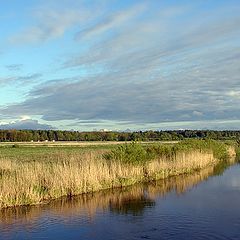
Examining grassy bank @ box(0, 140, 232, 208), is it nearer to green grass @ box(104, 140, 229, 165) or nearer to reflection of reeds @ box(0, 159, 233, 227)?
green grass @ box(104, 140, 229, 165)

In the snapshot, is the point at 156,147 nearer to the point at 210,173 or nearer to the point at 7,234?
the point at 210,173

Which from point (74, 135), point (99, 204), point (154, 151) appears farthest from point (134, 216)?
point (74, 135)

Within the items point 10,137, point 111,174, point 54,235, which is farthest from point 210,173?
point 10,137

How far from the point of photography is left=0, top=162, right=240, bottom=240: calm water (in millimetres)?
10055

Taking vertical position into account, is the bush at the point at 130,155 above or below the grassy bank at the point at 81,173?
above

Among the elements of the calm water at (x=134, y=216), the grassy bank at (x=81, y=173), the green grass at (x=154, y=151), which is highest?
the green grass at (x=154, y=151)

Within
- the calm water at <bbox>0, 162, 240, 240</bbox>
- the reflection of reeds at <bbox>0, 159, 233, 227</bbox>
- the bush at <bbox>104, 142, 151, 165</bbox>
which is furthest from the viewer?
the bush at <bbox>104, 142, 151, 165</bbox>

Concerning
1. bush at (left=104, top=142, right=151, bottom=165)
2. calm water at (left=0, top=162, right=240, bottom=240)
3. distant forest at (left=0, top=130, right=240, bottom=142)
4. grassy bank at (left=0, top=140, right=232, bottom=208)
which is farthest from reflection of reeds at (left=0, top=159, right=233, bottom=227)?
distant forest at (left=0, top=130, right=240, bottom=142)

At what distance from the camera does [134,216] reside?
12109 millimetres

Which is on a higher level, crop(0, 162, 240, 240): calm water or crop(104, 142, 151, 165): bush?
crop(104, 142, 151, 165): bush

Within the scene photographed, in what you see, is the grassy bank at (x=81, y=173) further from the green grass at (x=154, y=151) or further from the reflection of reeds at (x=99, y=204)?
the reflection of reeds at (x=99, y=204)

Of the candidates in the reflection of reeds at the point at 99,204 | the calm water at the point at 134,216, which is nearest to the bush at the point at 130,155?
the reflection of reeds at the point at 99,204

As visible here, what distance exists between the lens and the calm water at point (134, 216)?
10.1 metres

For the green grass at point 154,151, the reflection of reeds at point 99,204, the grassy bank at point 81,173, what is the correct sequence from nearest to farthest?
the reflection of reeds at point 99,204 < the grassy bank at point 81,173 < the green grass at point 154,151
